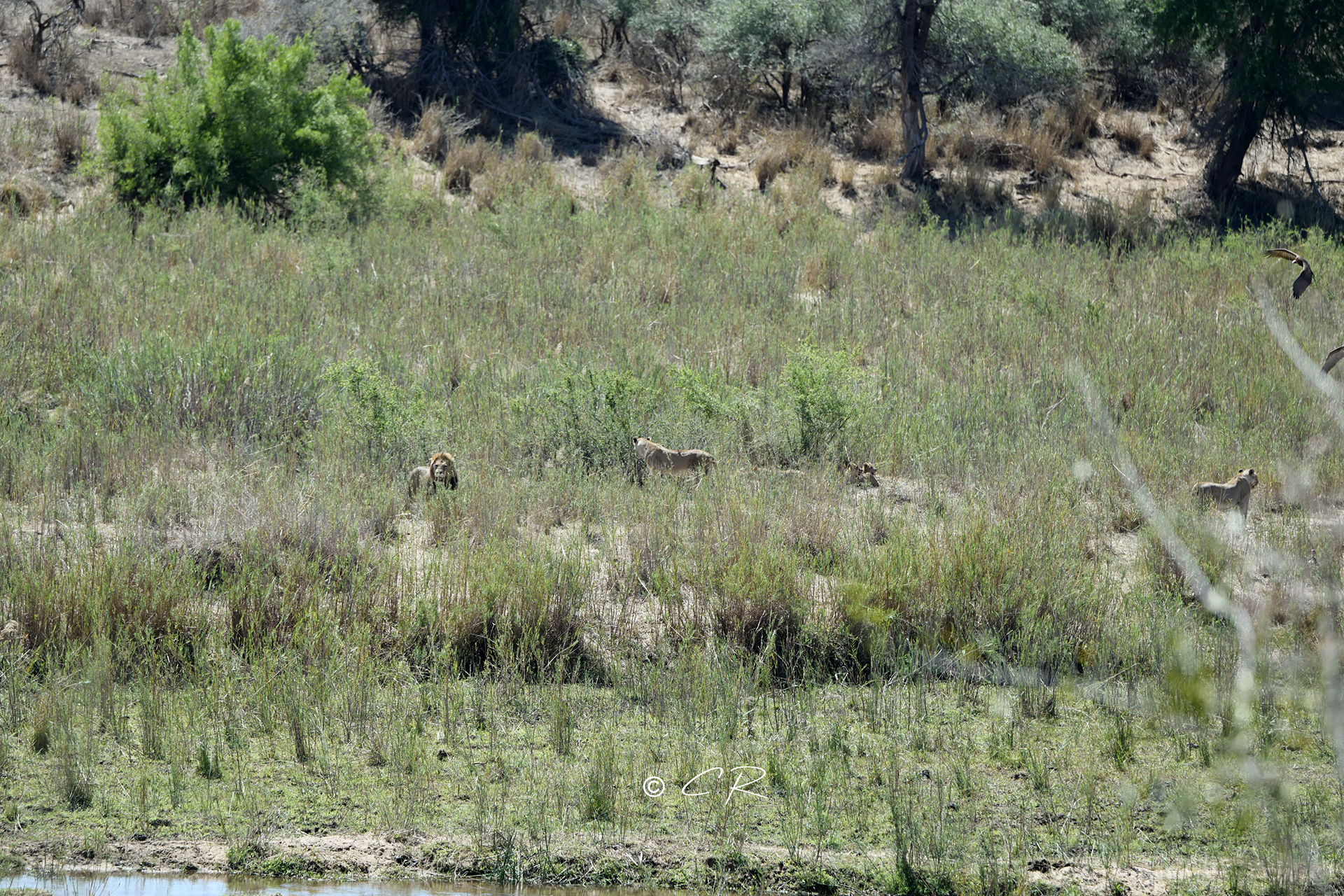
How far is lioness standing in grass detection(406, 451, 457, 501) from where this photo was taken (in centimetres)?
646

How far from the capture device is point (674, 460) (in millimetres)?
6793

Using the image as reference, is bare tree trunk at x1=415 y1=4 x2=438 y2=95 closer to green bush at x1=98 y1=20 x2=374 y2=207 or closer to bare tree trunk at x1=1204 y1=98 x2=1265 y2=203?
green bush at x1=98 y1=20 x2=374 y2=207

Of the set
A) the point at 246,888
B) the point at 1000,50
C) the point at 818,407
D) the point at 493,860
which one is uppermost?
the point at 1000,50

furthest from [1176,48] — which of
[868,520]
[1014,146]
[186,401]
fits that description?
[186,401]

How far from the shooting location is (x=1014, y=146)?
17031mm

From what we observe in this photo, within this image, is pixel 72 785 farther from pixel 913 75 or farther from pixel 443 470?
pixel 913 75

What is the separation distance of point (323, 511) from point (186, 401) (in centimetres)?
202

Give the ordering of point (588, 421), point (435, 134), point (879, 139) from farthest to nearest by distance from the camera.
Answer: point (879, 139) → point (435, 134) → point (588, 421)

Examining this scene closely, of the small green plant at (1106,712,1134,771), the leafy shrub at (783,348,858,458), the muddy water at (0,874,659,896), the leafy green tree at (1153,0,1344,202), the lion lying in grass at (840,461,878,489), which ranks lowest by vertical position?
the muddy water at (0,874,659,896)

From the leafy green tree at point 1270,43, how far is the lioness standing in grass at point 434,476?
12.4m

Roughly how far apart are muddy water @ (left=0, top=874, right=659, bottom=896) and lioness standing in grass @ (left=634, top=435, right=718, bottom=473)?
10.6 feet

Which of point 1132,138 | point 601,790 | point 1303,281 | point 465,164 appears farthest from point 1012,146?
point 601,790

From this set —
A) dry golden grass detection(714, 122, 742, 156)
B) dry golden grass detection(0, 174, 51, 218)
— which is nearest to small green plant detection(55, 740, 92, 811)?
dry golden grass detection(0, 174, 51, 218)

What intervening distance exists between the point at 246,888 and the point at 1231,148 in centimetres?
1600
